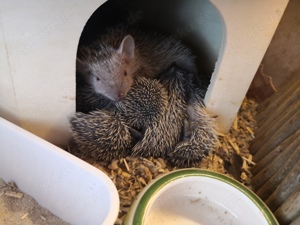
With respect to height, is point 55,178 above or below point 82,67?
below

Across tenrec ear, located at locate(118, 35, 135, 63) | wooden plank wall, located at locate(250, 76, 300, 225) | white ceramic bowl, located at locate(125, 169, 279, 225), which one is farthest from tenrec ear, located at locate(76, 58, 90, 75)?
wooden plank wall, located at locate(250, 76, 300, 225)

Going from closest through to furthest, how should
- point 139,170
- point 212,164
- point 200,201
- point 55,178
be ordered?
point 55,178 → point 200,201 → point 139,170 → point 212,164

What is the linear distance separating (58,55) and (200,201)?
93 cm

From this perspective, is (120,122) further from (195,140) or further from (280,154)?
(280,154)

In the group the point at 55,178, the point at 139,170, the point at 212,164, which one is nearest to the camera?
the point at 55,178

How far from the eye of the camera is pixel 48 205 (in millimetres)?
1552

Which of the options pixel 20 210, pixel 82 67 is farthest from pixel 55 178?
pixel 82 67

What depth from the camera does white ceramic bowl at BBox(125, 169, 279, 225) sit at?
4.84ft

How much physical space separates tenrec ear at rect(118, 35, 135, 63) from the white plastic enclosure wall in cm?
33

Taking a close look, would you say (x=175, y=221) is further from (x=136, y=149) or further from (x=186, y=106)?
(x=186, y=106)

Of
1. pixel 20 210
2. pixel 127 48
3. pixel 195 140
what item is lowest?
pixel 20 210

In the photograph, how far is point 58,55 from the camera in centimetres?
146

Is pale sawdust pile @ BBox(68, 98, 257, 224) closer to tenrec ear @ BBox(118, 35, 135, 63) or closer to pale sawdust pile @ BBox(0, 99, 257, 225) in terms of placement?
pale sawdust pile @ BBox(0, 99, 257, 225)

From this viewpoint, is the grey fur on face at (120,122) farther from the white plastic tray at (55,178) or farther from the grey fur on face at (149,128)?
the white plastic tray at (55,178)
